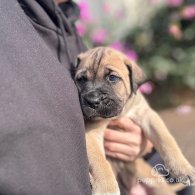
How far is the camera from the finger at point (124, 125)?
108 inches

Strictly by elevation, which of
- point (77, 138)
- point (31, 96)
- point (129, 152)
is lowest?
point (129, 152)

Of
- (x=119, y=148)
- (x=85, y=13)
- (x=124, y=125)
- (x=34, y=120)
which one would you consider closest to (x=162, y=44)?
(x=85, y=13)

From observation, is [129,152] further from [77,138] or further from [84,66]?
[77,138]

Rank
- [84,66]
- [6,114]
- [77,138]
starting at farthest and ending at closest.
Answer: [84,66]
[77,138]
[6,114]

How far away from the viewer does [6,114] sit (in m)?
1.61

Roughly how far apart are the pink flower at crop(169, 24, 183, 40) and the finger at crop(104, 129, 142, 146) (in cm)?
420

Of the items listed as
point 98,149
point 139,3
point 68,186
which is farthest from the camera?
point 139,3

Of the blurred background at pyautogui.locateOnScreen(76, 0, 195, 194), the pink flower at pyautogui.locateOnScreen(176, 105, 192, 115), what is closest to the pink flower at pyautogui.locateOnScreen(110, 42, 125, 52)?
the blurred background at pyautogui.locateOnScreen(76, 0, 195, 194)

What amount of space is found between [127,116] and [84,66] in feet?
1.32

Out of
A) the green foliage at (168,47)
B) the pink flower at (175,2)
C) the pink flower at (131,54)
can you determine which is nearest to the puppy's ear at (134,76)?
the pink flower at (131,54)

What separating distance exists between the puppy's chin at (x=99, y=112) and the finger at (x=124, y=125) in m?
0.14

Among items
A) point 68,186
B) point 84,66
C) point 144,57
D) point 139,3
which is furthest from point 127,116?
point 139,3

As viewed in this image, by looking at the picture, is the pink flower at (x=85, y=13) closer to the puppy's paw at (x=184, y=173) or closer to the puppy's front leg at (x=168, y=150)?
the puppy's front leg at (x=168, y=150)

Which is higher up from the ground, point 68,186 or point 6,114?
point 6,114
